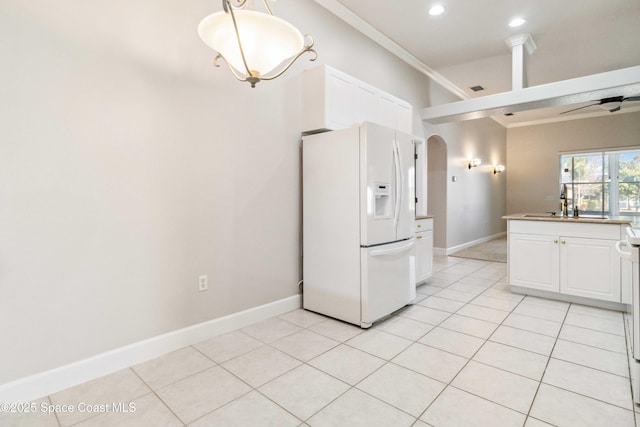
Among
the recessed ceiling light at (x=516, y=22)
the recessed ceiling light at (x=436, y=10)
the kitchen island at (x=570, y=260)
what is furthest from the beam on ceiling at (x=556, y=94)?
the kitchen island at (x=570, y=260)

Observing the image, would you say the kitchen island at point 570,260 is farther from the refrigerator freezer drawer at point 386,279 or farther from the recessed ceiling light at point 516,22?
the recessed ceiling light at point 516,22

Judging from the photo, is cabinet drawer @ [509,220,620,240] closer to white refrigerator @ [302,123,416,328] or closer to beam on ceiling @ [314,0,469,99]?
white refrigerator @ [302,123,416,328]

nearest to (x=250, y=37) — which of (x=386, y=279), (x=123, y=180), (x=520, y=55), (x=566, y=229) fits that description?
(x=123, y=180)

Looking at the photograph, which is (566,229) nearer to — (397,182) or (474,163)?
(397,182)

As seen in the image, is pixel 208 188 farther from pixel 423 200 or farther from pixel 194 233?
pixel 423 200

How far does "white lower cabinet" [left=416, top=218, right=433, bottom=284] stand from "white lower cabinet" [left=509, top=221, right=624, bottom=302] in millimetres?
895

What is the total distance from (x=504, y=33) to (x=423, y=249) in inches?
118

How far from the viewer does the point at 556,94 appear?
4207mm

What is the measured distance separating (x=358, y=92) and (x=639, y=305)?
2832 mm

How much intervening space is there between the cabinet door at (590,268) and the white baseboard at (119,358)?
A: 3058 millimetres

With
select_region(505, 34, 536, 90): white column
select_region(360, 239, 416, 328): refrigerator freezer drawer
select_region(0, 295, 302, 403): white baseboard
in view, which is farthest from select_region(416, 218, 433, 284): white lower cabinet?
select_region(505, 34, 536, 90): white column

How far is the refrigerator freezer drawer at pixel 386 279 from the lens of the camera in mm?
2715

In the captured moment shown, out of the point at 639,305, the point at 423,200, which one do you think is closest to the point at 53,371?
the point at 639,305

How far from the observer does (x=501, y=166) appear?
8297mm
